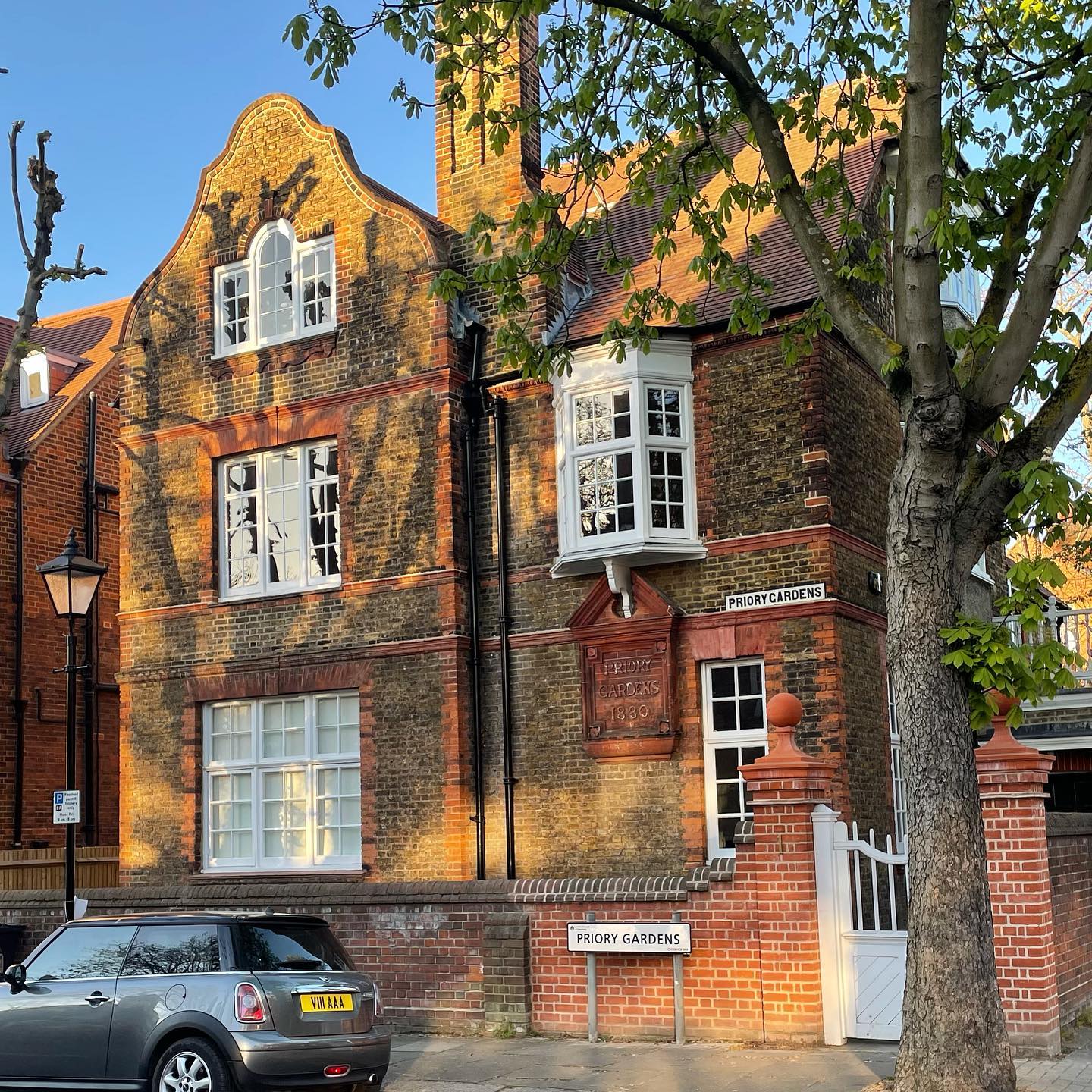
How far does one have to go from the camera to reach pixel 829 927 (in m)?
12.2

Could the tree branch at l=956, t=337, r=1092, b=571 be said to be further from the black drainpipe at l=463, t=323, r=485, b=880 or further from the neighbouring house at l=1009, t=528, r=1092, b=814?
the neighbouring house at l=1009, t=528, r=1092, b=814

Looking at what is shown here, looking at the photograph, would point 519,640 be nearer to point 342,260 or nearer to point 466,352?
point 466,352

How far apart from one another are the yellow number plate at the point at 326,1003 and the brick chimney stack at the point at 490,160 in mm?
10781

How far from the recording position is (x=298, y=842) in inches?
710

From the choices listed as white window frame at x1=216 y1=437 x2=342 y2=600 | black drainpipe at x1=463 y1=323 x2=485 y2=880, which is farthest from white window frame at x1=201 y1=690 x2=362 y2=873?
black drainpipe at x1=463 y1=323 x2=485 y2=880

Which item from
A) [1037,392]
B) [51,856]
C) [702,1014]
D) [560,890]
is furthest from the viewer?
[51,856]

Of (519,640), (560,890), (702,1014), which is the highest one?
(519,640)

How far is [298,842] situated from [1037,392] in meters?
11.0

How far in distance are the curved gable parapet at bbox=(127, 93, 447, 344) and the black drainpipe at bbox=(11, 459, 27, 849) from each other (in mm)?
4544

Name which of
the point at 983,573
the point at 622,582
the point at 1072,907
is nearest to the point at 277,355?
the point at 622,582

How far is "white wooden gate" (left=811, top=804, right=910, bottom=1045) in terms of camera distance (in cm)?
1188

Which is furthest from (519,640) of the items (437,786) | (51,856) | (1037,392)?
(51,856)

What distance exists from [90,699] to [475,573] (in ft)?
32.7

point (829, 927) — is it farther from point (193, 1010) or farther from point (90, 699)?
point (90, 699)
